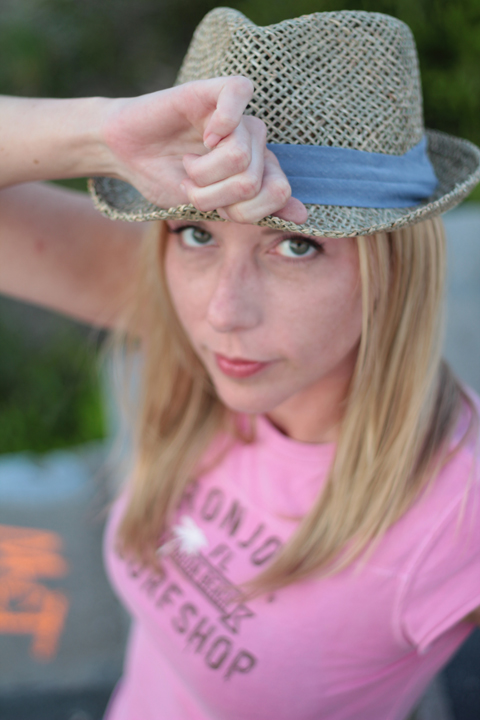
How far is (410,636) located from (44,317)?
445cm

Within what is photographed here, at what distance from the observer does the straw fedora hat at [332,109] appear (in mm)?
1083

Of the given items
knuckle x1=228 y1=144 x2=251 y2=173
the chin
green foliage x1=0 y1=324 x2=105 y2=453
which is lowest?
green foliage x1=0 y1=324 x2=105 y2=453

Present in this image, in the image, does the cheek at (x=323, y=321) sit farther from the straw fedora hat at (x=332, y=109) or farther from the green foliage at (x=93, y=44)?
the green foliage at (x=93, y=44)

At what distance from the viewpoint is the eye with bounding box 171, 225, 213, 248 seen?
126 centimetres

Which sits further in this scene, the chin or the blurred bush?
the blurred bush

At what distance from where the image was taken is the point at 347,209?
1.11m

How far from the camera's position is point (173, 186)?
1.17 m

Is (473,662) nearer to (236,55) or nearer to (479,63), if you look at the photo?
(236,55)

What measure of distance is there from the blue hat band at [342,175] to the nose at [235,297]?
178 millimetres

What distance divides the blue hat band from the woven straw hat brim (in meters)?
0.02

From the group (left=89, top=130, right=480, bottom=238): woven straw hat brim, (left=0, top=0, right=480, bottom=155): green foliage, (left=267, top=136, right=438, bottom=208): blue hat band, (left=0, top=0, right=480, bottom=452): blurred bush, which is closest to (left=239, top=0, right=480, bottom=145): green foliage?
(left=0, top=0, right=480, bottom=452): blurred bush

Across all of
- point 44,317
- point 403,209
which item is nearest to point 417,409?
point 403,209

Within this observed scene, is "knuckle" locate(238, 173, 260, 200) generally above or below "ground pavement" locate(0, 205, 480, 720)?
above

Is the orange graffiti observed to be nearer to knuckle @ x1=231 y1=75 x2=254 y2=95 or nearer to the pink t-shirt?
the pink t-shirt
